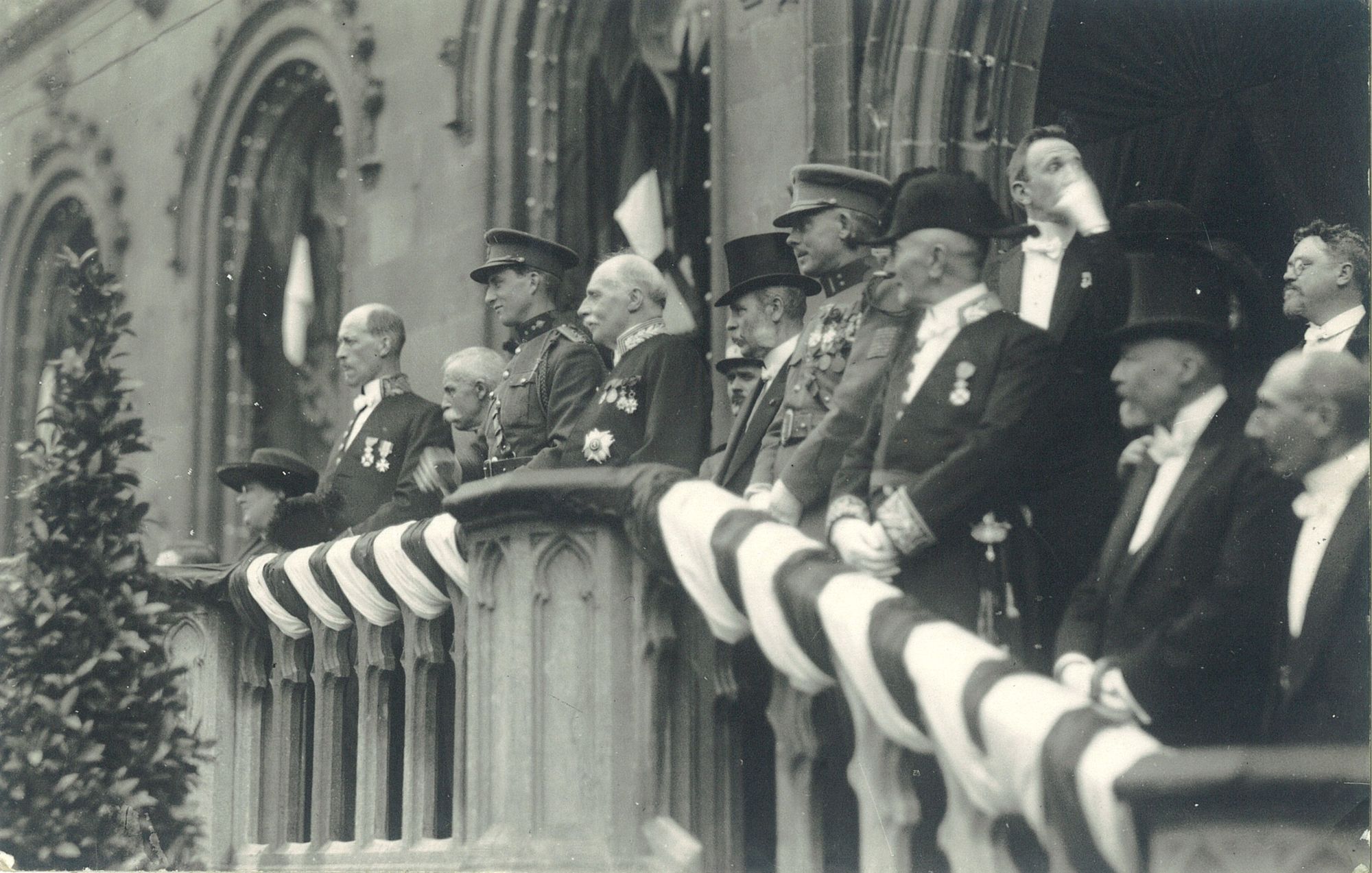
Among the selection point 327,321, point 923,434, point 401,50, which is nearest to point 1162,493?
point 923,434

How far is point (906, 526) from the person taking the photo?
17.8 ft

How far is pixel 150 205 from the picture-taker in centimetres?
1380

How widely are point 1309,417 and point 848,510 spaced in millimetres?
1208

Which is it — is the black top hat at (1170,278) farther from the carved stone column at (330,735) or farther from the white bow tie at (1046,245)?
the carved stone column at (330,735)

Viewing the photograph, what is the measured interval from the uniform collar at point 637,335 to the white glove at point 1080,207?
170 cm

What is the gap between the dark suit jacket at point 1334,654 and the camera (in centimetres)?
481

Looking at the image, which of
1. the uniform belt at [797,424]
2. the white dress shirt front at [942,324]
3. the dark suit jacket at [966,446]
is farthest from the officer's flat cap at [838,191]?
the dark suit jacket at [966,446]

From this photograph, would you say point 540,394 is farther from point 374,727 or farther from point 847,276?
point 847,276

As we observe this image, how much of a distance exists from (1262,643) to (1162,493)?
1.54 ft

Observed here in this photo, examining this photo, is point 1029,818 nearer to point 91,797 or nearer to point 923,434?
point 923,434

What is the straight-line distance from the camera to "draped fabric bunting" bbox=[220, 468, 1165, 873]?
4289 millimetres

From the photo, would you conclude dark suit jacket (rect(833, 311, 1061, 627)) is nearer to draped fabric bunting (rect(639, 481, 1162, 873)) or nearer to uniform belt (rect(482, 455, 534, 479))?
draped fabric bunting (rect(639, 481, 1162, 873))

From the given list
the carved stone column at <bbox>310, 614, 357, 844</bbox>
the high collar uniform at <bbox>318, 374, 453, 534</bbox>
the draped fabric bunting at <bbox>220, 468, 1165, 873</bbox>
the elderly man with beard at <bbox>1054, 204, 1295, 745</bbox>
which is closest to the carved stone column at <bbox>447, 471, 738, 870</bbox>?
the draped fabric bunting at <bbox>220, 468, 1165, 873</bbox>

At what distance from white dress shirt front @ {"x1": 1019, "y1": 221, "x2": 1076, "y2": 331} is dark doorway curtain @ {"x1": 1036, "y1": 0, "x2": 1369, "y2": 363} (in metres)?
0.60
